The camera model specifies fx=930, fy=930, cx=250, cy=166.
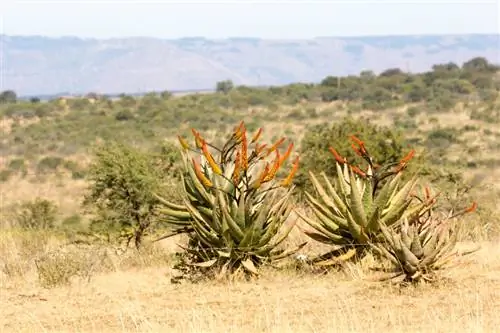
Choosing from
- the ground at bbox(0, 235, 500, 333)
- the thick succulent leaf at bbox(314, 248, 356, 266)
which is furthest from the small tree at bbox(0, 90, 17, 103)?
the thick succulent leaf at bbox(314, 248, 356, 266)

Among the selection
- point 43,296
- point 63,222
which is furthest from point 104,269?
point 63,222

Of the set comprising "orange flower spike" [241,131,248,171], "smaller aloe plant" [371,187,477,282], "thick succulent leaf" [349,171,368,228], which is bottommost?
"smaller aloe plant" [371,187,477,282]

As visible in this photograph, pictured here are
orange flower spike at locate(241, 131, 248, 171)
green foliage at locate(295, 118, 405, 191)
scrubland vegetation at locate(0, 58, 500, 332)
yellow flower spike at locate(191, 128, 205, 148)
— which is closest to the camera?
scrubland vegetation at locate(0, 58, 500, 332)

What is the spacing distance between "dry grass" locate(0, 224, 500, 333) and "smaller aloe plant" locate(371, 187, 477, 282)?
0.21 meters

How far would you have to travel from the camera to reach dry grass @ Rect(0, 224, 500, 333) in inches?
345

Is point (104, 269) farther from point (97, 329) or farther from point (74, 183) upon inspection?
point (74, 183)

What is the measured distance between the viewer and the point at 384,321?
885 centimetres

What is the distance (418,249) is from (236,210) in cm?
228

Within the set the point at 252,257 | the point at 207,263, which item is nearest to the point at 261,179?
the point at 252,257

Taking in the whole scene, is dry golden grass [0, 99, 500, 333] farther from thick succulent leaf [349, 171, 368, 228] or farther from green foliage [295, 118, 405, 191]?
green foliage [295, 118, 405, 191]

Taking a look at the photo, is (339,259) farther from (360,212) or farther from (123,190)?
(123,190)

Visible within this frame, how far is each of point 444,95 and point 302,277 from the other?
65.8 m

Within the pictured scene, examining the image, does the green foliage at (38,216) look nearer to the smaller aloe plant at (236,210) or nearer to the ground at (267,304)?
the ground at (267,304)

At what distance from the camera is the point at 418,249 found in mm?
10352
